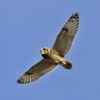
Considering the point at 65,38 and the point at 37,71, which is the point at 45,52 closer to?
the point at 65,38

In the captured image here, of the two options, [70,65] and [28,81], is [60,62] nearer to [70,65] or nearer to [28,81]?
[70,65]

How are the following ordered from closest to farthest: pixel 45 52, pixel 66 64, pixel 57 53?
pixel 66 64
pixel 45 52
pixel 57 53

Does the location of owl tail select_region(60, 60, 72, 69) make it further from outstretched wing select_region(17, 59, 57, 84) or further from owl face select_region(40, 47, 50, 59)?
outstretched wing select_region(17, 59, 57, 84)

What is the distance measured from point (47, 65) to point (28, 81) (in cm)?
101

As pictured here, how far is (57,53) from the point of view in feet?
56.0

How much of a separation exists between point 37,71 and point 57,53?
1.27 meters

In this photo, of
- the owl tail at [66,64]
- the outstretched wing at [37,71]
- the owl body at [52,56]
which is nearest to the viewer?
the owl tail at [66,64]

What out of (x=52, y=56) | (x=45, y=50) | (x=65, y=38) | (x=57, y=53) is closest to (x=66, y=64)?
(x=52, y=56)

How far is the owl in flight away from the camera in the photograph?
55.0ft

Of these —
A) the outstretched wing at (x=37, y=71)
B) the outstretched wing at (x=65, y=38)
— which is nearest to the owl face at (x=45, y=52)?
the outstretched wing at (x=65, y=38)

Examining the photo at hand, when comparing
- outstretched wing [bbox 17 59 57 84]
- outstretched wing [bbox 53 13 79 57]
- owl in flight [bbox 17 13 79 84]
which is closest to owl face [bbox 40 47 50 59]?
owl in flight [bbox 17 13 79 84]

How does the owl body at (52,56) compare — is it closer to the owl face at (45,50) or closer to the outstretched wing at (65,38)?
the owl face at (45,50)

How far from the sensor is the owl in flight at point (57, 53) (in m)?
16.8

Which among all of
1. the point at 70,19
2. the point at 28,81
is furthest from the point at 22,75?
the point at 70,19
